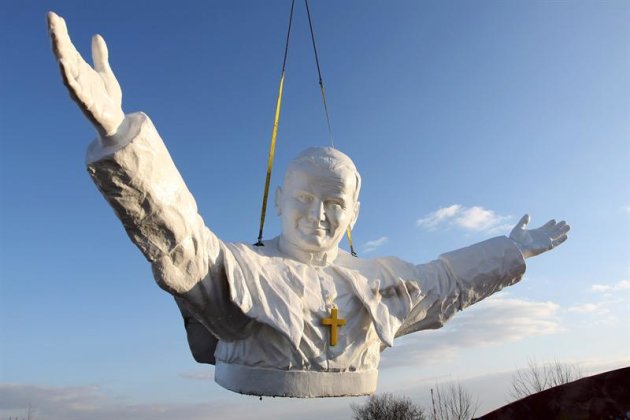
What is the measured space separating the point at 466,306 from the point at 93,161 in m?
3.71

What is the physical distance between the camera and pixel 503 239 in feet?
17.4

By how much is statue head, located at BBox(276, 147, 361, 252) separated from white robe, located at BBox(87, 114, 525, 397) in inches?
10.4

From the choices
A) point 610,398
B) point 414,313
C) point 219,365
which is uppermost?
point 414,313

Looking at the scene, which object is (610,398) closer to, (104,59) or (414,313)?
(104,59)

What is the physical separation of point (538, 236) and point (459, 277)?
1072mm

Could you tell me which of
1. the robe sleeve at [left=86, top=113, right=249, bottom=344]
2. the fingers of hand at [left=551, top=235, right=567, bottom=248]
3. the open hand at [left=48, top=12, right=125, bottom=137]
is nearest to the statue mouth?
the robe sleeve at [left=86, top=113, right=249, bottom=344]

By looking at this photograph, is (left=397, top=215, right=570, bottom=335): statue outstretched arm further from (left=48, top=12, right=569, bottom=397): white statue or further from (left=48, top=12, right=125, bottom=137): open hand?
(left=48, top=12, right=125, bottom=137): open hand

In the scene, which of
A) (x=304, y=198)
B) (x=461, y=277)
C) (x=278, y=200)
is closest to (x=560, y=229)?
(x=461, y=277)

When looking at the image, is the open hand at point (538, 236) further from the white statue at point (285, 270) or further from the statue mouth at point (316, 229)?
the statue mouth at point (316, 229)

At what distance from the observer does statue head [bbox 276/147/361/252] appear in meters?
4.45

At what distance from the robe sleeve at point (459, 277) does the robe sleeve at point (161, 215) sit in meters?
1.86

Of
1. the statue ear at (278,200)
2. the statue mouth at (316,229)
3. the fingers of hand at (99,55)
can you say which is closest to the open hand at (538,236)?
the statue mouth at (316,229)

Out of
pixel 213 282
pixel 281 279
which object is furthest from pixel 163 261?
pixel 281 279

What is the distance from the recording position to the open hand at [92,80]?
8.55ft
